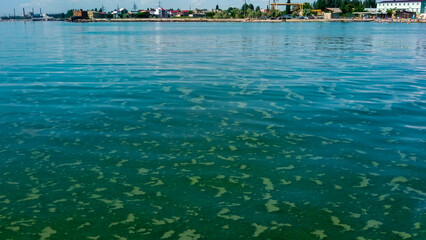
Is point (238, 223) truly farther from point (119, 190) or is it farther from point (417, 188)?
point (417, 188)

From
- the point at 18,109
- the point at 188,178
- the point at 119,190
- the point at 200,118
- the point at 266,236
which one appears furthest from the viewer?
the point at 18,109

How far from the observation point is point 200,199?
9.66 metres

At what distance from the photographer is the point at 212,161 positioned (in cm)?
1213

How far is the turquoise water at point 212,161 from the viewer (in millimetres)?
8594

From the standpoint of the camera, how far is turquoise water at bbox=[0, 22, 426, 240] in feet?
28.2

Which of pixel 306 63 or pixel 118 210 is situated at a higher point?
pixel 306 63

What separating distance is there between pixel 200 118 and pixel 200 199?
7.52 metres

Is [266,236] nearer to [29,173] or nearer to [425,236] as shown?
[425,236]

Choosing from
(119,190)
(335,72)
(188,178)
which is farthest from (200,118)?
(335,72)

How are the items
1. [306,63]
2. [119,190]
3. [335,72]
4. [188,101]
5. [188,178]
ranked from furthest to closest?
1. [306,63]
2. [335,72]
3. [188,101]
4. [188,178]
5. [119,190]

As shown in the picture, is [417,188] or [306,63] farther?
[306,63]

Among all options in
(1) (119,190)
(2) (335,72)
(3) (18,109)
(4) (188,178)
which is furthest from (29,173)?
(2) (335,72)

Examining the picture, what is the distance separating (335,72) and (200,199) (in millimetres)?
23757

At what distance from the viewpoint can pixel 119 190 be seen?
10.1 m
